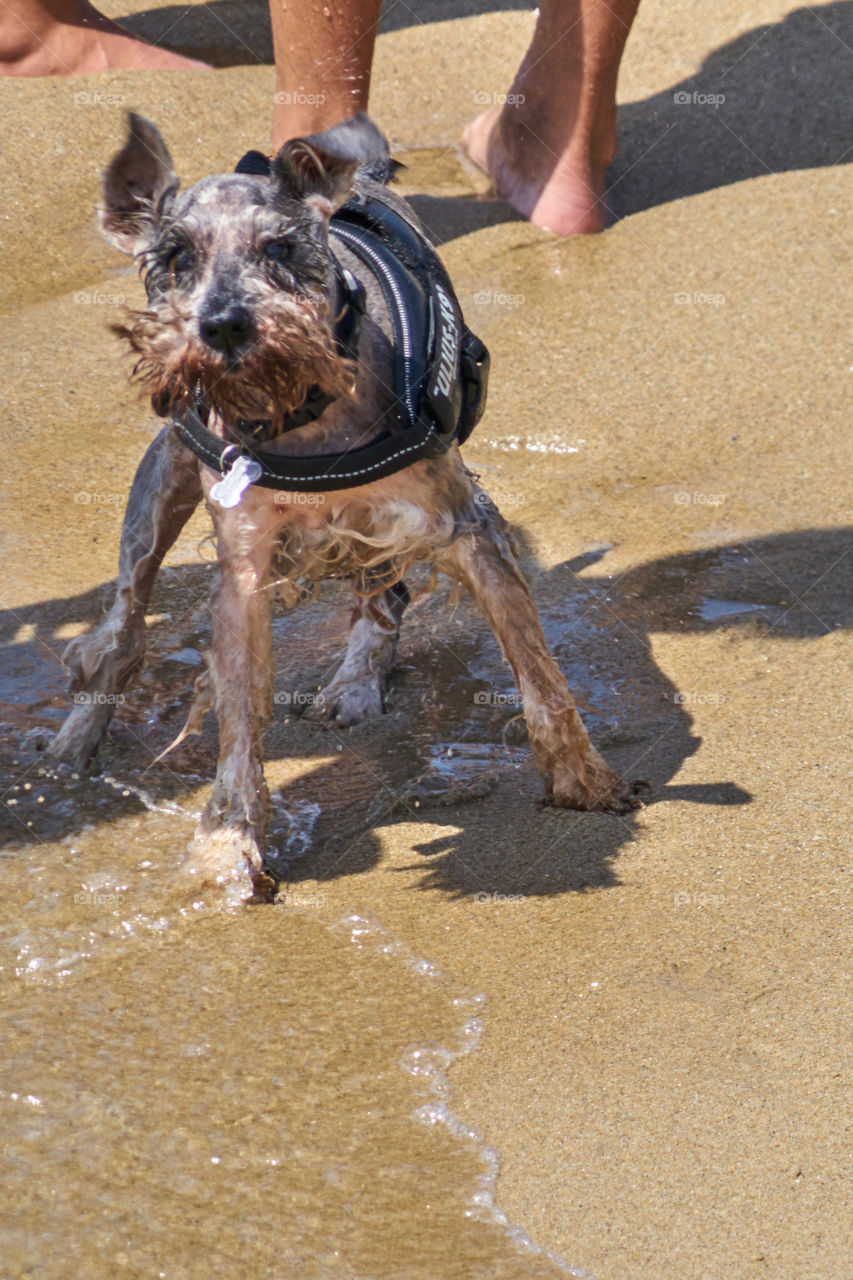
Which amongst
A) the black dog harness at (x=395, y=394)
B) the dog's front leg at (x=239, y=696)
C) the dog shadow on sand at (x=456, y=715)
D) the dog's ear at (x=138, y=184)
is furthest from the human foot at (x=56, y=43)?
the dog's front leg at (x=239, y=696)

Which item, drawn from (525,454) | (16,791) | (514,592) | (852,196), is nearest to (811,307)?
(852,196)

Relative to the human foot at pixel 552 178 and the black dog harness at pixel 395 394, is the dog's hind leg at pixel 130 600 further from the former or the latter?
the human foot at pixel 552 178

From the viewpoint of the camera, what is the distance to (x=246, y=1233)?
9.42 ft

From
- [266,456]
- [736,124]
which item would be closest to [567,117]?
[736,124]

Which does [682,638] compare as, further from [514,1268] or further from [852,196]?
[852,196]

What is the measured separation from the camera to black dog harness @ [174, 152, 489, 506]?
12.2 ft

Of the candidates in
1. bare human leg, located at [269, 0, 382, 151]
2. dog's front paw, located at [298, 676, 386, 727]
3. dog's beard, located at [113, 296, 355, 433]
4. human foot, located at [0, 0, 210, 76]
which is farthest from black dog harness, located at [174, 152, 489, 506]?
human foot, located at [0, 0, 210, 76]

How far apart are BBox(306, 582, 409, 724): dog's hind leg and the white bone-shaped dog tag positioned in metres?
1.50

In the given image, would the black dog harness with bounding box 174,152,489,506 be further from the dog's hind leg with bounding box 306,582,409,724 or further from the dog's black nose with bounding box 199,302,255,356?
the dog's hind leg with bounding box 306,582,409,724

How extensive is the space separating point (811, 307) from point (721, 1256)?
5962mm

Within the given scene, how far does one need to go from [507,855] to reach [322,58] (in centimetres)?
490

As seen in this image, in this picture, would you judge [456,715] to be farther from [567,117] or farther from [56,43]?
[56,43]

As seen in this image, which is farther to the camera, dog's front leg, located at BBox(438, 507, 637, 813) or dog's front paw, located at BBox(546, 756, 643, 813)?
dog's front paw, located at BBox(546, 756, 643, 813)

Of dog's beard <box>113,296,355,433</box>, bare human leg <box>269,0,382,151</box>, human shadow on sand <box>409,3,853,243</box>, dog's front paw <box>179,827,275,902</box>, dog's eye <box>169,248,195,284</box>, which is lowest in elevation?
human shadow on sand <box>409,3,853,243</box>
